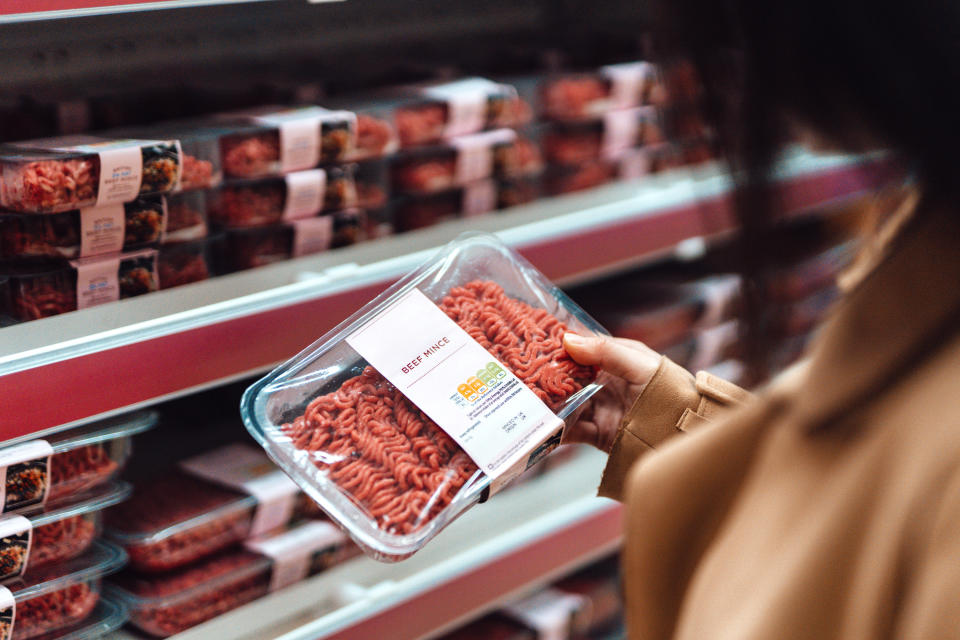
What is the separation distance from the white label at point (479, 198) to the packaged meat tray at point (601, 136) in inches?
7.6

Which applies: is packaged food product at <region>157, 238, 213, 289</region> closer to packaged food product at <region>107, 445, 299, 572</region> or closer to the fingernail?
packaged food product at <region>107, 445, 299, 572</region>

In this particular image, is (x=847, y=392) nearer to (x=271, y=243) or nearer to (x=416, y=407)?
(x=416, y=407)

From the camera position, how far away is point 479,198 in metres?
1.80

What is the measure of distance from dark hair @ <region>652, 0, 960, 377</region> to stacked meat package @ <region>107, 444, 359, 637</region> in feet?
3.23

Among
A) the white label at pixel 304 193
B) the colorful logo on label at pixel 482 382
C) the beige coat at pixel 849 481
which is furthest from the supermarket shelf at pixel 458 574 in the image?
the beige coat at pixel 849 481

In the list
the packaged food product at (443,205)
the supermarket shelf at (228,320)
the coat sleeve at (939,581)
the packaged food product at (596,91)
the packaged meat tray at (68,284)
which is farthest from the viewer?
the packaged food product at (596,91)

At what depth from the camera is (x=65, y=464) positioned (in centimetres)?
129

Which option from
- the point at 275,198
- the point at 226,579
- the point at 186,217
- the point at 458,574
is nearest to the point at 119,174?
the point at 186,217

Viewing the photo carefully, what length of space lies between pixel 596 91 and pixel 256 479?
1029 mm

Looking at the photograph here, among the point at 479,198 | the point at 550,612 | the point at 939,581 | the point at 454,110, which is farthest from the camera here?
the point at 550,612

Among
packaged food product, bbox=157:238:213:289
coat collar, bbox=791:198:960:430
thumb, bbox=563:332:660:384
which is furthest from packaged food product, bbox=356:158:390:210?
coat collar, bbox=791:198:960:430

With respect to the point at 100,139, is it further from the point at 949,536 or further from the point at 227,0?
the point at 949,536

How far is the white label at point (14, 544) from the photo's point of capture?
118 cm

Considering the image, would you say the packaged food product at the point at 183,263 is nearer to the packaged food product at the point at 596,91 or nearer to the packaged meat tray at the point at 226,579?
the packaged meat tray at the point at 226,579
